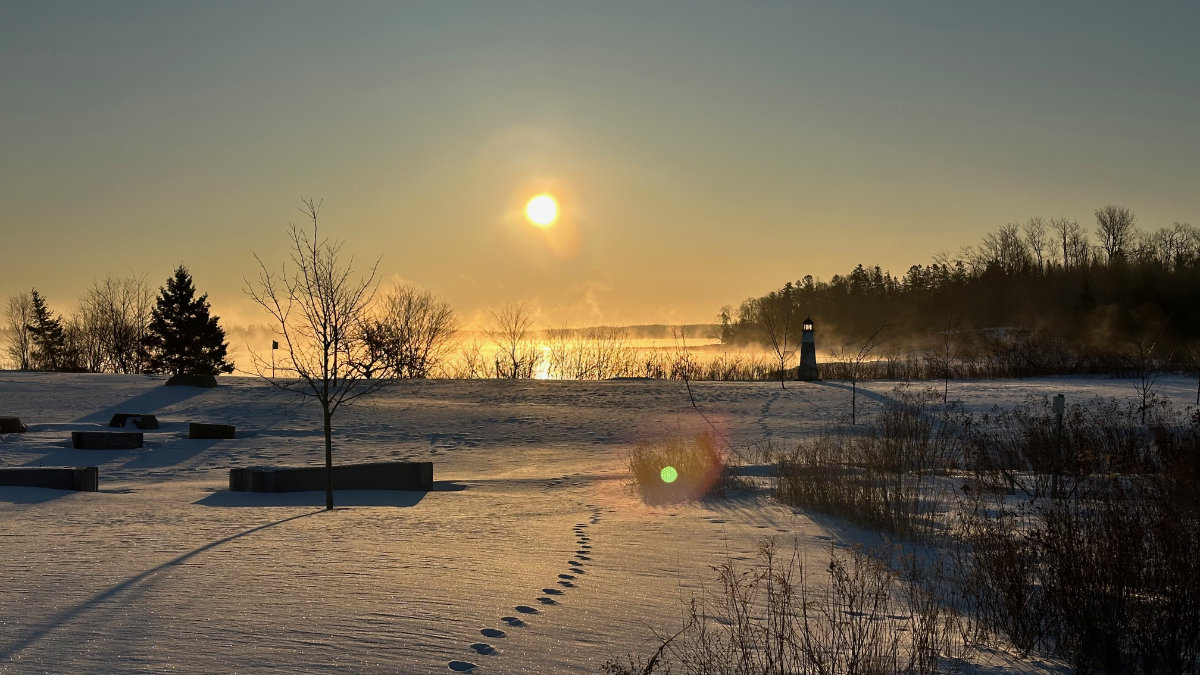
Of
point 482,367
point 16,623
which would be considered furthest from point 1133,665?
point 482,367

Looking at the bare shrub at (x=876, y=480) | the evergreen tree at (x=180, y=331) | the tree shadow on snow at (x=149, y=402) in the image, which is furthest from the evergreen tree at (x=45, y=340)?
Answer: the bare shrub at (x=876, y=480)

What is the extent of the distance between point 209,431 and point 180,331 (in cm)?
3545

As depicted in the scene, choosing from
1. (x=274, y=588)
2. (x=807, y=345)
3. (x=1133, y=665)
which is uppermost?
(x=807, y=345)

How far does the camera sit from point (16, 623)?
473 centimetres

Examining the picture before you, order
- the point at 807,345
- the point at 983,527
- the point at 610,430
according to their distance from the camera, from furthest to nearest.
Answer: the point at 807,345 → the point at 610,430 → the point at 983,527

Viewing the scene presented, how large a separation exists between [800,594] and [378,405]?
19.1 metres

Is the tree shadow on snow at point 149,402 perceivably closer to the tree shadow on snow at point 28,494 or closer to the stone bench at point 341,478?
the tree shadow on snow at point 28,494

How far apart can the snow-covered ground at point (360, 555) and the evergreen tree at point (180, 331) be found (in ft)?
105

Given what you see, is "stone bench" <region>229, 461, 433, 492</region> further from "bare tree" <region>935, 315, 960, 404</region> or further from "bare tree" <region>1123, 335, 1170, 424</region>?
"bare tree" <region>1123, 335, 1170, 424</region>

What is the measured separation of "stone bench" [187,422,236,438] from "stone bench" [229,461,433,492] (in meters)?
6.56

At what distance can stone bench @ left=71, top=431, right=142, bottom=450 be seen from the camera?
16.5 m

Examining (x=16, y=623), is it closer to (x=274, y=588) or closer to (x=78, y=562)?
(x=274, y=588)

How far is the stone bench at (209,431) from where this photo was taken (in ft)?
60.4

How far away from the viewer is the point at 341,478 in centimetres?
1270
